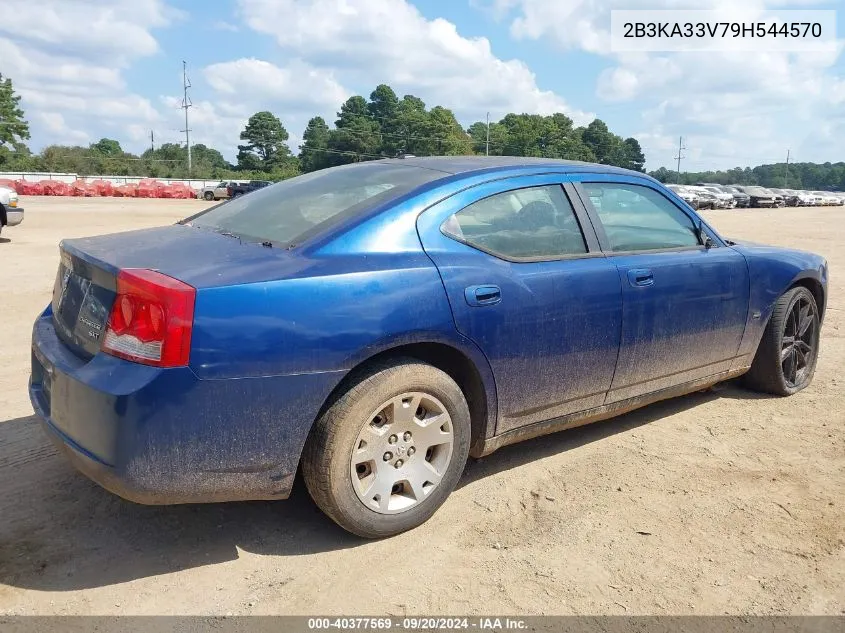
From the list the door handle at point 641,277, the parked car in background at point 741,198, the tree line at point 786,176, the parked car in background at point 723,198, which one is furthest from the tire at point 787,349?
the tree line at point 786,176

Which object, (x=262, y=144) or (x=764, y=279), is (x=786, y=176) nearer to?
(x=262, y=144)

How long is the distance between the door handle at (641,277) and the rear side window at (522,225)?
297mm

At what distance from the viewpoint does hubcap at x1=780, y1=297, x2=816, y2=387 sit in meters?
4.66

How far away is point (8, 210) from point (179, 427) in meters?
12.6

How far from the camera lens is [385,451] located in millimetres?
2771

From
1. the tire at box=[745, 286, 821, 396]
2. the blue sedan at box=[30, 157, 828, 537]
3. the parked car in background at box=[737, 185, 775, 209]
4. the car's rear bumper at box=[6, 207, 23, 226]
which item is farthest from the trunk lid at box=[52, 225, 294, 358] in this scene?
the parked car in background at box=[737, 185, 775, 209]

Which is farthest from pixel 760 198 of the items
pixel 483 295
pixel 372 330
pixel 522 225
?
pixel 372 330

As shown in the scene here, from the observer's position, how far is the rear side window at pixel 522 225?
3080 mm

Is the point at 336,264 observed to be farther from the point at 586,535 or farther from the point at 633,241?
the point at 633,241

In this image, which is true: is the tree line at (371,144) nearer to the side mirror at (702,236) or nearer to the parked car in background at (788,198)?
the parked car in background at (788,198)

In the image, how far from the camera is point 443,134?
9419 centimetres

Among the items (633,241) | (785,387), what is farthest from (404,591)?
(785,387)

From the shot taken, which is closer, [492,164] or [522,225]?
[522,225]

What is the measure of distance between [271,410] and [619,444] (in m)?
2.22
